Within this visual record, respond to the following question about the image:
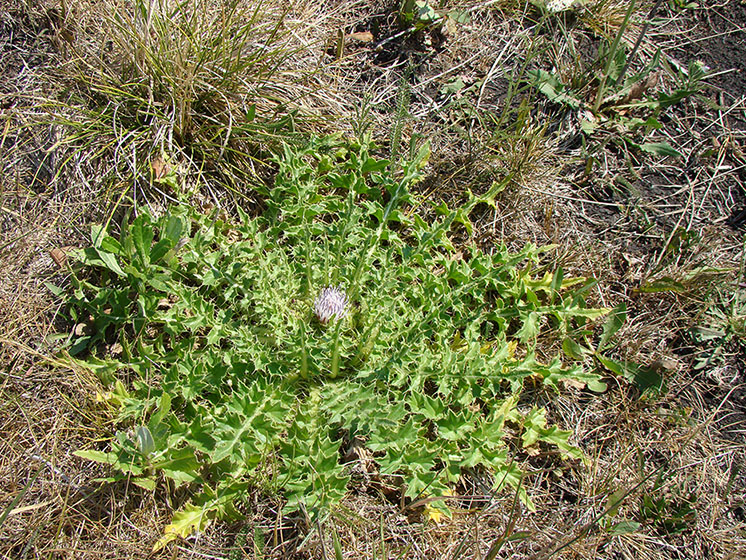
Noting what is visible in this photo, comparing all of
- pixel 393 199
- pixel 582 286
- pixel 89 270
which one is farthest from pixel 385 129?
pixel 89 270

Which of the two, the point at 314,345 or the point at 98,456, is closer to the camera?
the point at 98,456

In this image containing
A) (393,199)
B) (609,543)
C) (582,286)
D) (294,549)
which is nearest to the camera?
(294,549)

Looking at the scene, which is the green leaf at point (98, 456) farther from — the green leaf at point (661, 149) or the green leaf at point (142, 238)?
the green leaf at point (661, 149)

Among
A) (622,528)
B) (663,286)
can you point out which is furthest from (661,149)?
(622,528)

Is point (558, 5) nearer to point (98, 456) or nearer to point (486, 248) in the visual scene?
point (486, 248)

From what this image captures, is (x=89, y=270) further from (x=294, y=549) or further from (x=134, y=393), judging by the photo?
(x=294, y=549)

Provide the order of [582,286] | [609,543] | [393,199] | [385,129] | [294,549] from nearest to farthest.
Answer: [294,549], [609,543], [393,199], [582,286], [385,129]
